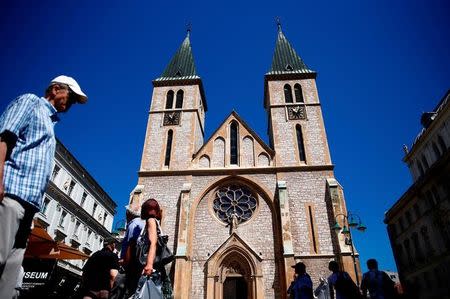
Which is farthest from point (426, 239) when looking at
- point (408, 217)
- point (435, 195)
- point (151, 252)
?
point (151, 252)

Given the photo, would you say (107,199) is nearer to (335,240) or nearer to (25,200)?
(335,240)

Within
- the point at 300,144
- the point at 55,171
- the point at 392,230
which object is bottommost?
the point at 392,230

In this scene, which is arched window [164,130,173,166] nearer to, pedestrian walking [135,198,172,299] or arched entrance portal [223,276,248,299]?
arched entrance portal [223,276,248,299]

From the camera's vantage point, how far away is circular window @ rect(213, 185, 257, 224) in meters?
18.0

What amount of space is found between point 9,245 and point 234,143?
64.4ft

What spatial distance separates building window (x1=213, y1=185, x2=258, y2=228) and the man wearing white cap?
15642 mm

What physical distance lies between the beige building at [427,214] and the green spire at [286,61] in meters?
11.4

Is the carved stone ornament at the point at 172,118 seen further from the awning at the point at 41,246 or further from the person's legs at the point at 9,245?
the person's legs at the point at 9,245

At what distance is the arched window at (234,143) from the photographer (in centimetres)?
2053

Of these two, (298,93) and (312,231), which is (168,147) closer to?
(298,93)

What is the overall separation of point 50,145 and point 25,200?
1.95 feet

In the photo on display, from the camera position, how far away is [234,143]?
21422 mm

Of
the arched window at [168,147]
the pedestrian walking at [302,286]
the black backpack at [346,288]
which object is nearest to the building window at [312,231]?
the pedestrian walking at [302,286]

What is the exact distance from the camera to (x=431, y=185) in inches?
898
